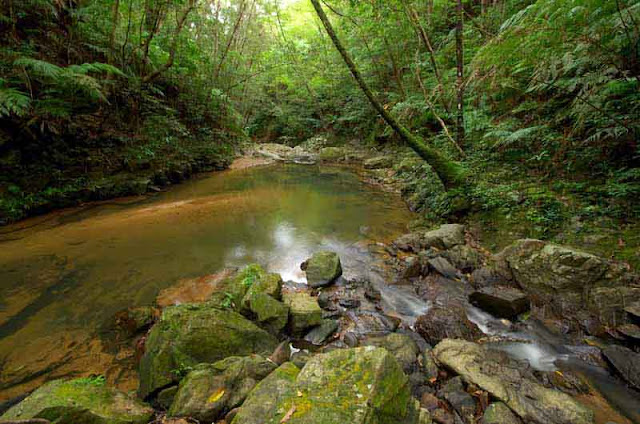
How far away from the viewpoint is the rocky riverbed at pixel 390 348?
1.99m

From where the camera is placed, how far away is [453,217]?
245 inches

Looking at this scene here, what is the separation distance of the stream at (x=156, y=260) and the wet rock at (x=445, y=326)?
288mm

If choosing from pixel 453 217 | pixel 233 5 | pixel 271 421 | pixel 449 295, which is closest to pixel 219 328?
pixel 271 421

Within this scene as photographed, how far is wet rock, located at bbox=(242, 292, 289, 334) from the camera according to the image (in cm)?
342

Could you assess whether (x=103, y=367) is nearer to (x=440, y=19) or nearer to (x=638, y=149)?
(x=638, y=149)

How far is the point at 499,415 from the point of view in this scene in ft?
7.14

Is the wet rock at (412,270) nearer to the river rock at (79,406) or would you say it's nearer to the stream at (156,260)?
the stream at (156,260)

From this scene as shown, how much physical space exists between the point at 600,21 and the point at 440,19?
344 inches

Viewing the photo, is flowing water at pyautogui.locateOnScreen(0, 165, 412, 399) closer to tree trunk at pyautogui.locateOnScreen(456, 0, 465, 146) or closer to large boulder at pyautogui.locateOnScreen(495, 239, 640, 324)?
large boulder at pyautogui.locateOnScreen(495, 239, 640, 324)

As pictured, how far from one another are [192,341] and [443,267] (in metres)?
3.69

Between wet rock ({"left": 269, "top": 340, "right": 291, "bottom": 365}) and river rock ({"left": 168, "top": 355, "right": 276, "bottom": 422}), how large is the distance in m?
0.25

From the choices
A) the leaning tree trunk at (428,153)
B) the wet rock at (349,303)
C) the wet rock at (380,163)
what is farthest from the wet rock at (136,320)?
the wet rock at (380,163)

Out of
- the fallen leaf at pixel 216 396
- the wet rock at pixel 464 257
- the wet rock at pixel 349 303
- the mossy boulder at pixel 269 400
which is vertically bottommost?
the wet rock at pixel 349 303

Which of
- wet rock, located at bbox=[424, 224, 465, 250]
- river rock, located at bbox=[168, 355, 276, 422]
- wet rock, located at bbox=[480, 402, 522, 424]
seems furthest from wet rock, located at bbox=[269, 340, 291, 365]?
wet rock, located at bbox=[424, 224, 465, 250]
